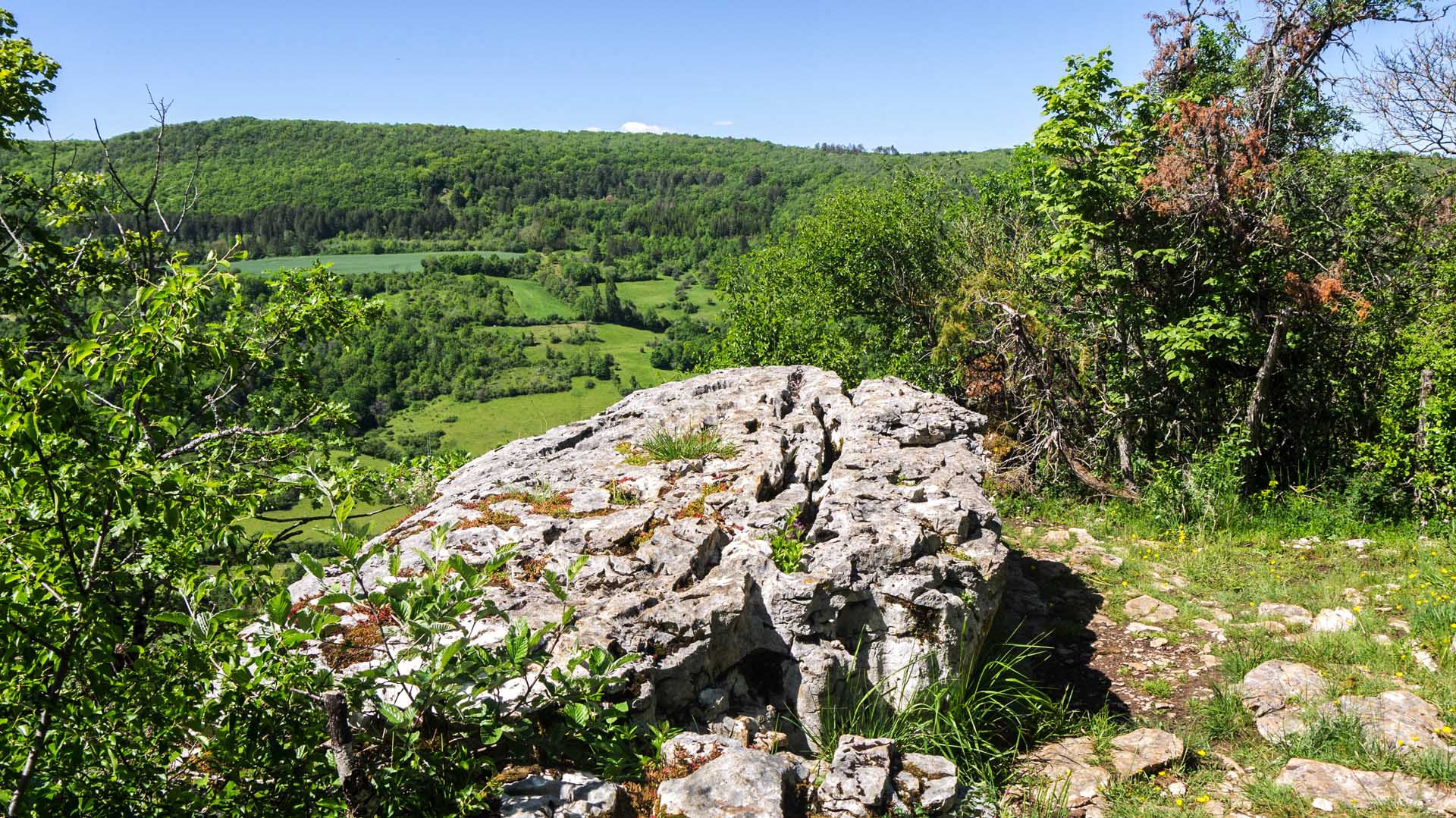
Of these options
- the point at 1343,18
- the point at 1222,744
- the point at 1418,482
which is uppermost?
the point at 1343,18

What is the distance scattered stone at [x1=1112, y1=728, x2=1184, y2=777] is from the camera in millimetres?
5824

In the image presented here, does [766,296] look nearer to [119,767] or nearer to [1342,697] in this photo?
[1342,697]

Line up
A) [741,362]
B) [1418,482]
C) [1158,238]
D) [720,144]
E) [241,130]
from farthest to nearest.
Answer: [720,144]
[241,130]
[741,362]
[1158,238]
[1418,482]

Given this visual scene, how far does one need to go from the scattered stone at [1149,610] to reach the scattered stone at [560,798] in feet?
22.3

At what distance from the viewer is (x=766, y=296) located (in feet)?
64.0

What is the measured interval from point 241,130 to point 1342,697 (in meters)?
175

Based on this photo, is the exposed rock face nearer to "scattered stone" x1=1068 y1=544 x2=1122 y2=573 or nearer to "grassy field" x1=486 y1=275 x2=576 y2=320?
"scattered stone" x1=1068 y1=544 x2=1122 y2=573

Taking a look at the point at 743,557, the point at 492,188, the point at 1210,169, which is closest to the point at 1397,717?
the point at 743,557

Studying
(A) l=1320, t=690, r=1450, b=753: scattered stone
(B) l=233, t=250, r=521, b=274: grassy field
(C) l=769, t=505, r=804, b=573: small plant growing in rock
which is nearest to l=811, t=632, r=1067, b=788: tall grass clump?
(C) l=769, t=505, r=804, b=573: small plant growing in rock

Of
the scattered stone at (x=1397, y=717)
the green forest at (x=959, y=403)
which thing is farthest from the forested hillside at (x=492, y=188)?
the scattered stone at (x=1397, y=717)

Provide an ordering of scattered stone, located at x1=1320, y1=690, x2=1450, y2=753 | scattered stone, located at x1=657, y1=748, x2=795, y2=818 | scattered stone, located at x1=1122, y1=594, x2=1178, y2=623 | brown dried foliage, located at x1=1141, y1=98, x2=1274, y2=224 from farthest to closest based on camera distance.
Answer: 1. brown dried foliage, located at x1=1141, y1=98, x2=1274, y2=224
2. scattered stone, located at x1=1122, y1=594, x2=1178, y2=623
3. scattered stone, located at x1=1320, y1=690, x2=1450, y2=753
4. scattered stone, located at x1=657, y1=748, x2=795, y2=818

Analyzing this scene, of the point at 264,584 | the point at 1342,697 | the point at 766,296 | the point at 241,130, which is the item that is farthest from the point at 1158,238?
the point at 241,130

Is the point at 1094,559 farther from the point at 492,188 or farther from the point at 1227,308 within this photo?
the point at 492,188

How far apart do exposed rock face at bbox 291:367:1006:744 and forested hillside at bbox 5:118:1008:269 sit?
10140cm
